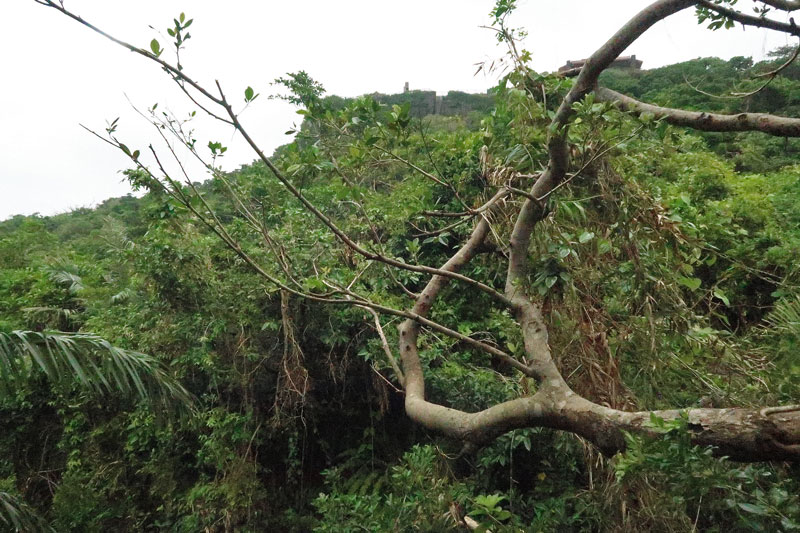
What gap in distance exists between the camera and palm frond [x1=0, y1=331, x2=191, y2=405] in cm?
278

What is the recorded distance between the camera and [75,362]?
2838 mm

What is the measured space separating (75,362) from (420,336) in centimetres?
223

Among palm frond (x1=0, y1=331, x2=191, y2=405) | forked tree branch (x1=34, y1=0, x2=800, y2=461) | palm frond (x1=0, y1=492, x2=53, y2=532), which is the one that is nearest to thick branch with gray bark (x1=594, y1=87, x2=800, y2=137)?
forked tree branch (x1=34, y1=0, x2=800, y2=461)

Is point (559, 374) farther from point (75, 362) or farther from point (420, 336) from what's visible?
point (75, 362)

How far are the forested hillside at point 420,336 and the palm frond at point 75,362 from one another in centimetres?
4

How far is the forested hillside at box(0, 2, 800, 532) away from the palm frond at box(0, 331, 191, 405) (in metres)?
0.04

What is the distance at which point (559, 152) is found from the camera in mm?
1704

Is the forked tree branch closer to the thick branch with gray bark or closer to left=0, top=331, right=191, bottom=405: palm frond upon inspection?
the thick branch with gray bark

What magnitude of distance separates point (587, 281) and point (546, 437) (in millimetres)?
1457

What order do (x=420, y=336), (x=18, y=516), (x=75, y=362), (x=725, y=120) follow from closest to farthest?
(x=725, y=120), (x=75, y=362), (x=18, y=516), (x=420, y=336)

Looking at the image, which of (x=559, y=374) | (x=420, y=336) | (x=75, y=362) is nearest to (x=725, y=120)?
(x=559, y=374)

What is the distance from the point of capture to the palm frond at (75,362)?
9.12 feet

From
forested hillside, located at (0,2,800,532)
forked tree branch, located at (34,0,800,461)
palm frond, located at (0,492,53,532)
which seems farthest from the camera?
palm frond, located at (0,492,53,532)

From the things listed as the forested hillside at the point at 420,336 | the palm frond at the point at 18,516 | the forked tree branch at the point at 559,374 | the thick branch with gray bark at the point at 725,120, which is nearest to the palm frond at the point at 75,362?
the forested hillside at the point at 420,336
